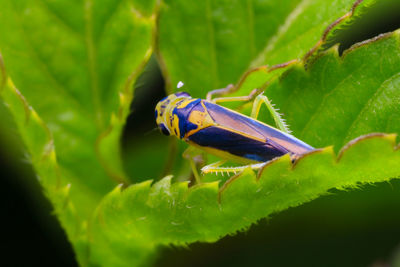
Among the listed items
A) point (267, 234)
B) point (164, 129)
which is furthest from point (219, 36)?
point (267, 234)

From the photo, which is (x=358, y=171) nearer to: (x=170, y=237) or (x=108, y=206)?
(x=170, y=237)

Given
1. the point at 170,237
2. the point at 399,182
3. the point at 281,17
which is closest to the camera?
the point at 170,237

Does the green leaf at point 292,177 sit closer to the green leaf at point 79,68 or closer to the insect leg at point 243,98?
the insect leg at point 243,98

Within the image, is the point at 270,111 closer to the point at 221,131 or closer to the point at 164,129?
the point at 221,131

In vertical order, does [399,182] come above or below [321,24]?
below

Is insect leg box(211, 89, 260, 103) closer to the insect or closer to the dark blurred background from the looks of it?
the insect

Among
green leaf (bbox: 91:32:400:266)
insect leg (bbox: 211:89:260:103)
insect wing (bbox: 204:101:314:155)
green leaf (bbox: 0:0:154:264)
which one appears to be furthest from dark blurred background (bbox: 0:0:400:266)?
green leaf (bbox: 91:32:400:266)

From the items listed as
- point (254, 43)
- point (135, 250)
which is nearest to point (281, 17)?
point (254, 43)

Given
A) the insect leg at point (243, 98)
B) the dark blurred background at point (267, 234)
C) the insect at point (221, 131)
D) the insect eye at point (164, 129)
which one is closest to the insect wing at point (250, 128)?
the insect at point (221, 131)
